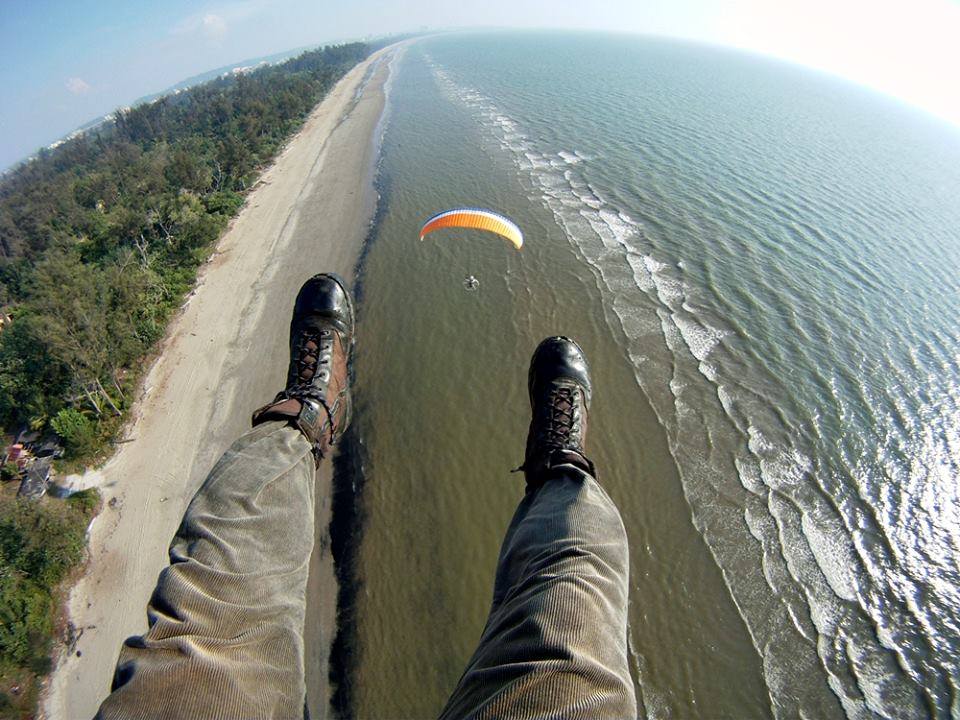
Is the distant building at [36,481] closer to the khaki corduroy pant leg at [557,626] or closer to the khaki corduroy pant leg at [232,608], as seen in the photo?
the khaki corduroy pant leg at [232,608]

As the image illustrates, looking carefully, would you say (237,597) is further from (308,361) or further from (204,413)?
(204,413)

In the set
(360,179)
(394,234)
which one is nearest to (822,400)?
(394,234)

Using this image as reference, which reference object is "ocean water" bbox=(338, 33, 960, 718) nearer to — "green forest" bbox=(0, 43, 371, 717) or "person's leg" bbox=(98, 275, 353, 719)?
"green forest" bbox=(0, 43, 371, 717)

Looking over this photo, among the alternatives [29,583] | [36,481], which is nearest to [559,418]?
[29,583]

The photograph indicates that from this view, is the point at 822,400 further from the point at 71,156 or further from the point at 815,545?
the point at 71,156

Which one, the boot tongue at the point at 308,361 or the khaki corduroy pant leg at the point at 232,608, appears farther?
the boot tongue at the point at 308,361

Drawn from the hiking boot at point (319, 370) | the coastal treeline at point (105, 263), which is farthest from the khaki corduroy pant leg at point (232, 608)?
the coastal treeline at point (105, 263)
